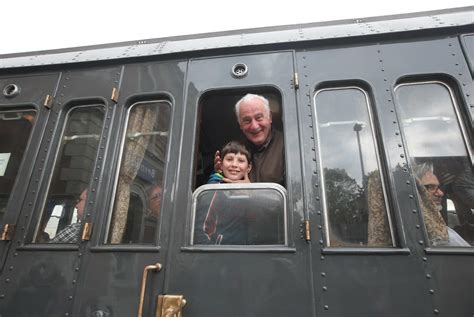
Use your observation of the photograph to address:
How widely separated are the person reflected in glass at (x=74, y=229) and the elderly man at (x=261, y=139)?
35.3 inches

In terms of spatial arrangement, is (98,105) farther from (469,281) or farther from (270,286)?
(469,281)

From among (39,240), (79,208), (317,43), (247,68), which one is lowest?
(39,240)

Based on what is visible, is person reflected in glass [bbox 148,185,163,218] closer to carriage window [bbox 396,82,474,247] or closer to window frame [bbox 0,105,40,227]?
window frame [bbox 0,105,40,227]

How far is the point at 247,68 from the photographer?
1.90m

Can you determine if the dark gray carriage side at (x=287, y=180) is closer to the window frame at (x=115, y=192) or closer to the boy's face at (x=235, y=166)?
the window frame at (x=115, y=192)

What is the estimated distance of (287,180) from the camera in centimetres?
154

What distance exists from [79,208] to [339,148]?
1646 millimetres

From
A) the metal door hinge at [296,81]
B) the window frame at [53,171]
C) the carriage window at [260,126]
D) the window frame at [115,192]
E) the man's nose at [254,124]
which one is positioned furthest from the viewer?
the man's nose at [254,124]

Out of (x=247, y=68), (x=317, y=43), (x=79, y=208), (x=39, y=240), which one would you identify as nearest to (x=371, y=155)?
(x=317, y=43)

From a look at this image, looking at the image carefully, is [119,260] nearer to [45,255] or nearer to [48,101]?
[45,255]

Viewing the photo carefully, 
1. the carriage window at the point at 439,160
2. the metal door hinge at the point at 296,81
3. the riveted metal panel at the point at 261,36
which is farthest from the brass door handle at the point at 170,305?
the riveted metal panel at the point at 261,36

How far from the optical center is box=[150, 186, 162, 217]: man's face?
1.63 m

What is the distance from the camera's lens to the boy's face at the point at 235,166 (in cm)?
190

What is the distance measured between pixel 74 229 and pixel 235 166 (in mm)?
1085
